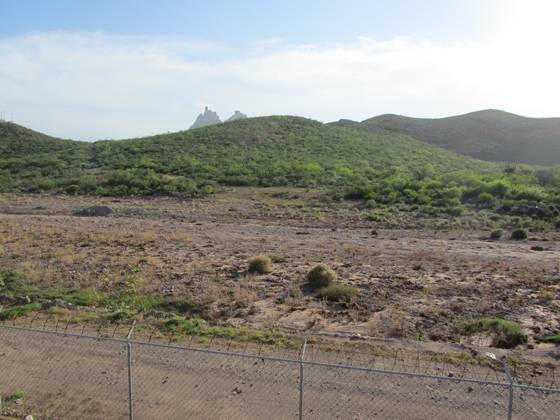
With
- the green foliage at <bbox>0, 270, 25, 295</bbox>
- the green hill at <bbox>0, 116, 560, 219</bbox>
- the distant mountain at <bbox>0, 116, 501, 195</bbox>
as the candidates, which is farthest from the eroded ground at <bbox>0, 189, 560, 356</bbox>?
the distant mountain at <bbox>0, 116, 501, 195</bbox>

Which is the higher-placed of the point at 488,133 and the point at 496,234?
the point at 488,133

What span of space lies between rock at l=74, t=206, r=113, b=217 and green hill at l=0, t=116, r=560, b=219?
8942 millimetres

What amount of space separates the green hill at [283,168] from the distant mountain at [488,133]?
49.3 ft

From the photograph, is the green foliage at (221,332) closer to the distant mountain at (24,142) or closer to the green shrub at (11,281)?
the green shrub at (11,281)

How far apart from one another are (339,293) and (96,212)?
2195cm

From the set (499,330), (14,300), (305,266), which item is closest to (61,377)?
(14,300)

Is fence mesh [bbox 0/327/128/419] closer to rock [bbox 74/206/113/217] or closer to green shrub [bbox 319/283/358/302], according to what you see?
green shrub [bbox 319/283/358/302]

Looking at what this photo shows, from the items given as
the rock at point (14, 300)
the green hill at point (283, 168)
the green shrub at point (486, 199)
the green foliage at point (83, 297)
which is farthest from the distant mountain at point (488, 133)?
the rock at point (14, 300)

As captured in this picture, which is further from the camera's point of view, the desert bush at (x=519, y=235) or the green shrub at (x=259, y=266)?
the desert bush at (x=519, y=235)

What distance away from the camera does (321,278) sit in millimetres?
15344

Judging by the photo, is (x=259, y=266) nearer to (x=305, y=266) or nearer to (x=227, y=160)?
(x=305, y=266)

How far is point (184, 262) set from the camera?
734 inches

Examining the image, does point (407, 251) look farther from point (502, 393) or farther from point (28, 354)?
point (28, 354)

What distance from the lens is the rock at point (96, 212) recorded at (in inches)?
1248
